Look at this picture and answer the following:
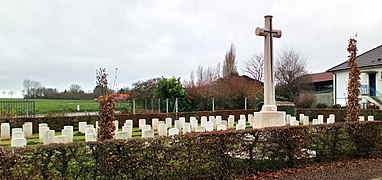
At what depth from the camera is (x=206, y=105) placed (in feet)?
118

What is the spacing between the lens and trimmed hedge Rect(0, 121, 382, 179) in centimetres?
582

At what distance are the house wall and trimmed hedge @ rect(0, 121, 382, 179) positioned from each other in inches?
1142

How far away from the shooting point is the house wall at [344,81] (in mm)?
35716

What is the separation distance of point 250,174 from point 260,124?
3262 millimetres

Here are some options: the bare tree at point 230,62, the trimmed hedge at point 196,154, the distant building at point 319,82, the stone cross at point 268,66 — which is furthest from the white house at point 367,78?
the trimmed hedge at point 196,154

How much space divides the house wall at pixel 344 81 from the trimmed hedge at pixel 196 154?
29009 millimetres

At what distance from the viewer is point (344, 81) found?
1513 inches

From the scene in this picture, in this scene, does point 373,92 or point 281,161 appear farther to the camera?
point 373,92

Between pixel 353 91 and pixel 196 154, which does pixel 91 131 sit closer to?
pixel 196 154

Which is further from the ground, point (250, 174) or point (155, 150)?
point (155, 150)

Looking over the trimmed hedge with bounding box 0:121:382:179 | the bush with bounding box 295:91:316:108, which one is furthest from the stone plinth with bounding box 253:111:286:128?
the bush with bounding box 295:91:316:108

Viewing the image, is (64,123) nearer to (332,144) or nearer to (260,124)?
(260,124)

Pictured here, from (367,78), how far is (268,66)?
29.9 metres

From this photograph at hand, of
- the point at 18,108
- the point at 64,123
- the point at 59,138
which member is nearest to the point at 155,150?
the point at 59,138
